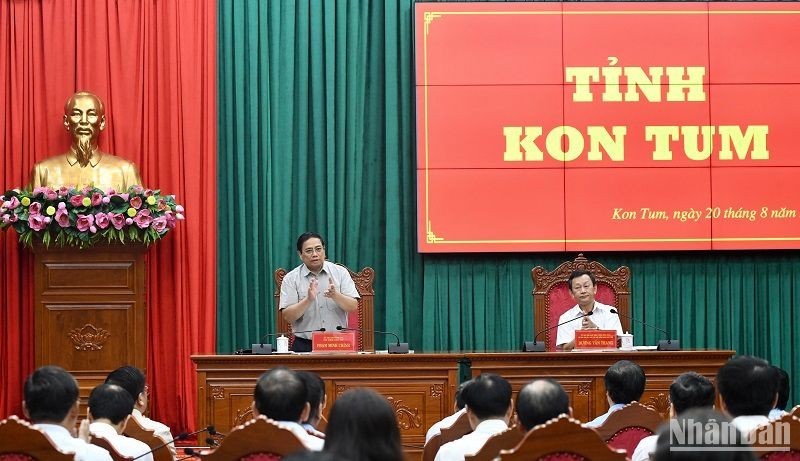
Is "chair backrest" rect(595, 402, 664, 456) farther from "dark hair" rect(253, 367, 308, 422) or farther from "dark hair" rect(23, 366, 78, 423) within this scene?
"dark hair" rect(23, 366, 78, 423)

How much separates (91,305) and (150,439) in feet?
12.6

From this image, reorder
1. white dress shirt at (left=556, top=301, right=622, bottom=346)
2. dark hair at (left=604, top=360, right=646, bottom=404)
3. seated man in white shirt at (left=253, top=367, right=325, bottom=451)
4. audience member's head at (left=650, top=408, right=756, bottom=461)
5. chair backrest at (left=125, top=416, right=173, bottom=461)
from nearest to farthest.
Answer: audience member's head at (left=650, top=408, right=756, bottom=461) → seated man in white shirt at (left=253, top=367, right=325, bottom=451) → chair backrest at (left=125, top=416, right=173, bottom=461) → dark hair at (left=604, top=360, right=646, bottom=404) → white dress shirt at (left=556, top=301, right=622, bottom=346)

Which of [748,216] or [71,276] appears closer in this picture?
[71,276]

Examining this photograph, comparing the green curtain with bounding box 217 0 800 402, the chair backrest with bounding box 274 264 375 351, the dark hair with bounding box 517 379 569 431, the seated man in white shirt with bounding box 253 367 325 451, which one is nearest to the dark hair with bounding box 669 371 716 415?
the dark hair with bounding box 517 379 569 431

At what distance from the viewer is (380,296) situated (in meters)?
8.28

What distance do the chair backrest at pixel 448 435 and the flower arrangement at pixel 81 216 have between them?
153 inches

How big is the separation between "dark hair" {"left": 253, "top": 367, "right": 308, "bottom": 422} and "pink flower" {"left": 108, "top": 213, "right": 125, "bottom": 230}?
441 cm

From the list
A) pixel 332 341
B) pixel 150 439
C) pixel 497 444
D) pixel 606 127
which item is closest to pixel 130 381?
pixel 150 439

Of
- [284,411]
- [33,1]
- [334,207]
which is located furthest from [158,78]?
[284,411]

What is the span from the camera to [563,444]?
2754 millimetres

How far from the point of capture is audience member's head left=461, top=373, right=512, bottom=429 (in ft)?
11.7

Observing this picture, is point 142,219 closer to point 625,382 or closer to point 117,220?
point 117,220

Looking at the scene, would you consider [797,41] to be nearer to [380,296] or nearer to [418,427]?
[380,296]

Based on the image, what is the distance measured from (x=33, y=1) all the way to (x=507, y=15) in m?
3.47
